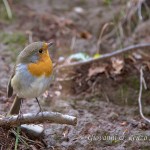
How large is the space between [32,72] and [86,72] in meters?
1.52

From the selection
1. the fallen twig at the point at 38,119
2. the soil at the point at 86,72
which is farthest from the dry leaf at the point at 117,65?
the fallen twig at the point at 38,119

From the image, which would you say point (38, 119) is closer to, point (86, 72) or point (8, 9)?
point (86, 72)

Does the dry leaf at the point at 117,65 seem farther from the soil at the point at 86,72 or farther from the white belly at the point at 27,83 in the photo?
the white belly at the point at 27,83

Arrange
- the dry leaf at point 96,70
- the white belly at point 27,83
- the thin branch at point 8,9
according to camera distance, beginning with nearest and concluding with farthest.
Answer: the white belly at point 27,83 → the dry leaf at point 96,70 → the thin branch at point 8,9

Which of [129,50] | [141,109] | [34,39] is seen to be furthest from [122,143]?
[34,39]

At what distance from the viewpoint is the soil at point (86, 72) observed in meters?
3.84

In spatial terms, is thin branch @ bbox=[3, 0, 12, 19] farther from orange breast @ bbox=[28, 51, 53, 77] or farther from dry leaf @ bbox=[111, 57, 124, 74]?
orange breast @ bbox=[28, 51, 53, 77]

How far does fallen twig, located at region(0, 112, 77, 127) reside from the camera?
3422 millimetres

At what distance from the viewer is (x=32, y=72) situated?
3625 mm

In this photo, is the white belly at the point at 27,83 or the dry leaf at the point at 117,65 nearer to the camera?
the white belly at the point at 27,83

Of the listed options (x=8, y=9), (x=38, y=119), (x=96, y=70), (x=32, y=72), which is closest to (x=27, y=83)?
(x=32, y=72)

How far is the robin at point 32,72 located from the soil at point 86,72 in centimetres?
37

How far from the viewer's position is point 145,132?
3.91 meters

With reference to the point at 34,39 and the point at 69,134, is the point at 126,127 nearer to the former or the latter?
the point at 69,134
